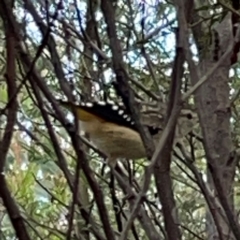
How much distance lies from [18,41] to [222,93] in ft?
2.79

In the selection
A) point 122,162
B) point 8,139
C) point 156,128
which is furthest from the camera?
point 122,162

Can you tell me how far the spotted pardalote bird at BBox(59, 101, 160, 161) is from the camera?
2.06 meters

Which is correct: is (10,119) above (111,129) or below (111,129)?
below

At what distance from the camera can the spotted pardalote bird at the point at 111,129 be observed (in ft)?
6.77

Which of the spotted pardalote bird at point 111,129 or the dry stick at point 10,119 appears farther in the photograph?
the spotted pardalote bird at point 111,129

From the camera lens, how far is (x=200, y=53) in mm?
1758

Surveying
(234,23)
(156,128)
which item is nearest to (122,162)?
(156,128)

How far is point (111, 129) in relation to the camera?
2.29 metres

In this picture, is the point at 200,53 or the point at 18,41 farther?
the point at 200,53

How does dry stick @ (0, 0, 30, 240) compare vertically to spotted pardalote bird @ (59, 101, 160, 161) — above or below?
below

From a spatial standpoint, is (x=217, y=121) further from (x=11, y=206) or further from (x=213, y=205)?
(x=11, y=206)

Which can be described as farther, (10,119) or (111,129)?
(111,129)

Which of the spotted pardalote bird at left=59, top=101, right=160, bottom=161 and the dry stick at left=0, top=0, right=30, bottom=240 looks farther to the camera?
the spotted pardalote bird at left=59, top=101, right=160, bottom=161

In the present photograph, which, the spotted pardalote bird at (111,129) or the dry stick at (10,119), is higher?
the spotted pardalote bird at (111,129)
